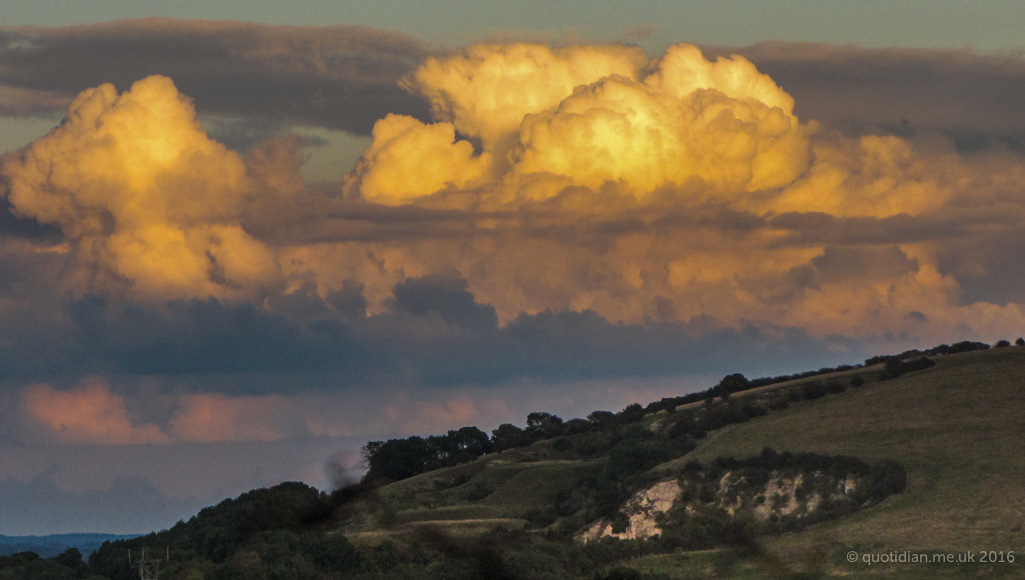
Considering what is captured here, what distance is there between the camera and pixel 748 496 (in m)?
132

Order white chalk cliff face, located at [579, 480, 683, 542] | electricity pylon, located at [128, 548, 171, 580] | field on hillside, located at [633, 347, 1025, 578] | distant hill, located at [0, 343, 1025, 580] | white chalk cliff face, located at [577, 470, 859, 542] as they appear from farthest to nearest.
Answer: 1. white chalk cliff face, located at [579, 480, 683, 542]
2. white chalk cliff face, located at [577, 470, 859, 542]
3. electricity pylon, located at [128, 548, 171, 580]
4. distant hill, located at [0, 343, 1025, 580]
5. field on hillside, located at [633, 347, 1025, 578]

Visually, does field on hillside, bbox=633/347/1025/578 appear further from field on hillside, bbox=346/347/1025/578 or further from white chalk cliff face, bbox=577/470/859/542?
white chalk cliff face, bbox=577/470/859/542

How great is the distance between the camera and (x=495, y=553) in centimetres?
751

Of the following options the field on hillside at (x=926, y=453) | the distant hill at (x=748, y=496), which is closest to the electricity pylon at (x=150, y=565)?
the distant hill at (x=748, y=496)

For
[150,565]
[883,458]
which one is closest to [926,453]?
[883,458]

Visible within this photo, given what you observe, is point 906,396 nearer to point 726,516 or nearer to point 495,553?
point 726,516

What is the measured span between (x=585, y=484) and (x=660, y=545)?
154 feet

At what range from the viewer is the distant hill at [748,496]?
301 feet

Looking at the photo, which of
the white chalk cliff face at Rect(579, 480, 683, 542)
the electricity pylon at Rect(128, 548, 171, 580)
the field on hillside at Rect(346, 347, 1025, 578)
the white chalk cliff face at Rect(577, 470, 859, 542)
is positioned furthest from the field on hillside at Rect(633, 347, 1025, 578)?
the electricity pylon at Rect(128, 548, 171, 580)

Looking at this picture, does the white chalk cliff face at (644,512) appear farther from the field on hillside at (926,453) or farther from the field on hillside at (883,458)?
the field on hillside at (926,453)

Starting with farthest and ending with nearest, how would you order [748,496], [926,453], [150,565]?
[150,565]
[748,496]
[926,453]

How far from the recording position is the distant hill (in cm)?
9169

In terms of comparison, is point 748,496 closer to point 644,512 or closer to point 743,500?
point 743,500

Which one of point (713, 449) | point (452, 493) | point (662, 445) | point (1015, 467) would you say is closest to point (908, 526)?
point (1015, 467)
